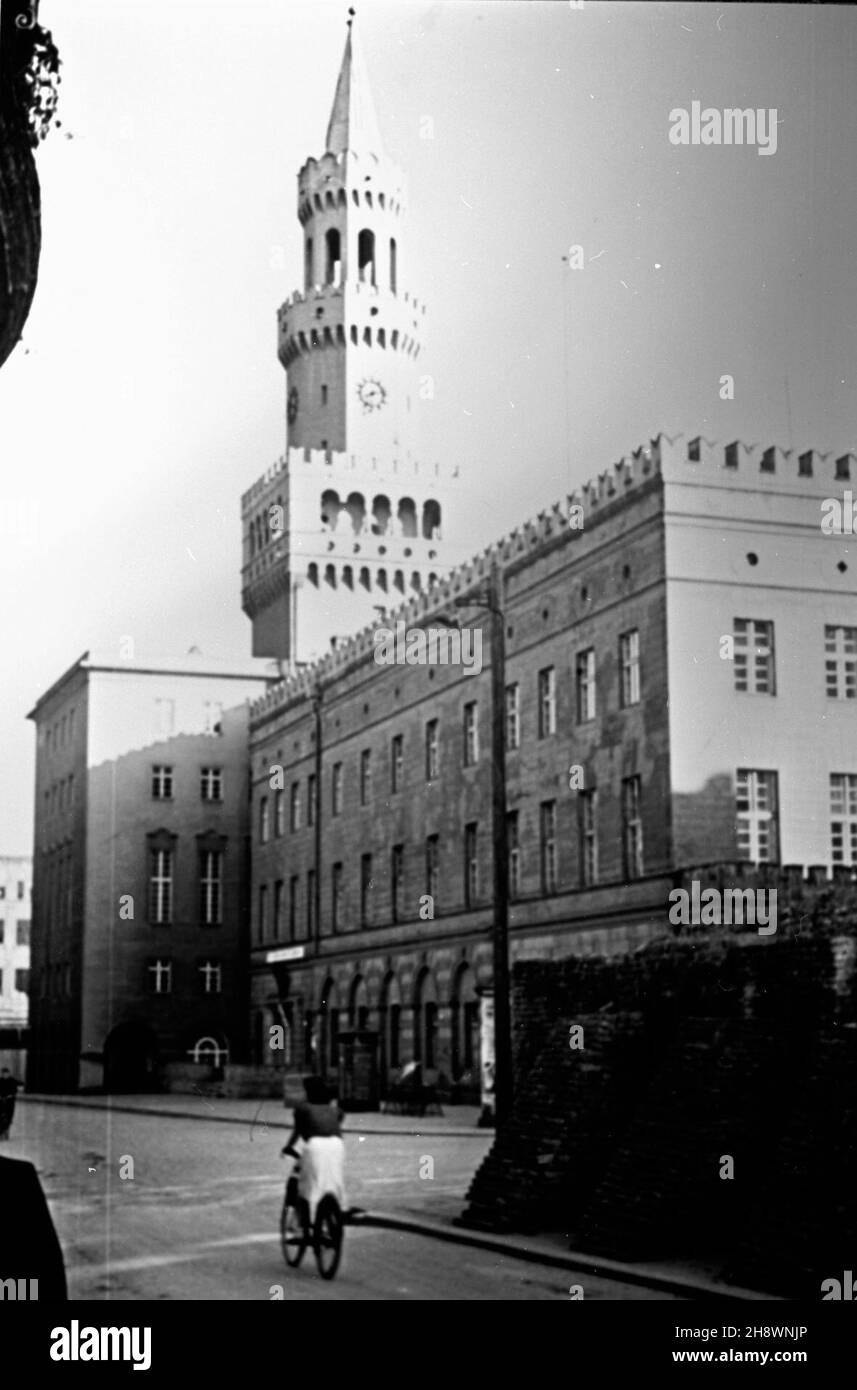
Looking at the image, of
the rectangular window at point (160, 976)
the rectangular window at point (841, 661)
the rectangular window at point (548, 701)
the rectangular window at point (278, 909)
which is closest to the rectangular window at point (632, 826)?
the rectangular window at point (548, 701)

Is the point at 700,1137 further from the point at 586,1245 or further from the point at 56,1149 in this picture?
the point at 56,1149

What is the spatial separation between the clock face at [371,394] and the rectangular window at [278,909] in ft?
25.4

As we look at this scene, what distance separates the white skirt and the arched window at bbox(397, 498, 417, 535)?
16.6 meters

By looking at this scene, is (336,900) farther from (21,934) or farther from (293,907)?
(21,934)

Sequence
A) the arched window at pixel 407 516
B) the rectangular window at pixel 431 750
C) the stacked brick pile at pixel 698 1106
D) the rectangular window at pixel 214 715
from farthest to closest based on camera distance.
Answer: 1. the rectangular window at pixel 431 750
2. the rectangular window at pixel 214 715
3. the arched window at pixel 407 516
4. the stacked brick pile at pixel 698 1106

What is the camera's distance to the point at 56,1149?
21312 millimetres

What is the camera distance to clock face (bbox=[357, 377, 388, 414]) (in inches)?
913

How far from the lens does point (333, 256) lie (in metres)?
14.6

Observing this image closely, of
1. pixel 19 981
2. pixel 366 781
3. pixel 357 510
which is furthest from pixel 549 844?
pixel 19 981

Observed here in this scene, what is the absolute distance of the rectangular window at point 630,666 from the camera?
2811 centimetres

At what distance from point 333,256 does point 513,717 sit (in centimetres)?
1770

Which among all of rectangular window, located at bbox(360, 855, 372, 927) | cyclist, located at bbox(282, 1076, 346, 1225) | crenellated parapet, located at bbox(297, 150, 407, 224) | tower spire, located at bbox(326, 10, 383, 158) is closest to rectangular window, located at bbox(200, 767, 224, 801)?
rectangular window, located at bbox(360, 855, 372, 927)

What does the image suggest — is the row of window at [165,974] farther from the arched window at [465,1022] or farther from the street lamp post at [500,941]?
the arched window at [465,1022]
